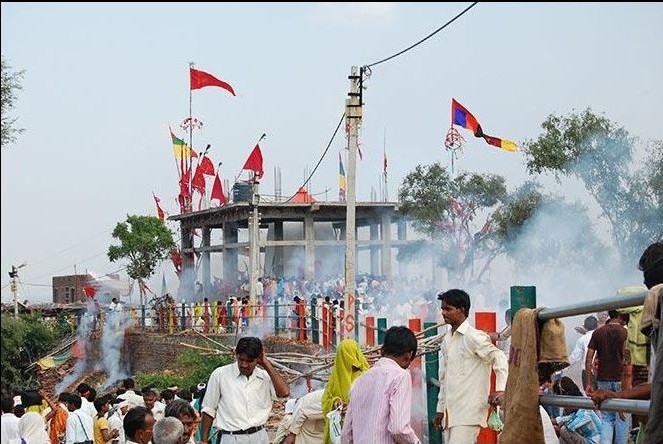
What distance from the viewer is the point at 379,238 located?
36031mm

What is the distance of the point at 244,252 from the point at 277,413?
24.4 meters

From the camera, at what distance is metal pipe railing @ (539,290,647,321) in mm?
4340

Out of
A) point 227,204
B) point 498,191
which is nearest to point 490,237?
point 498,191

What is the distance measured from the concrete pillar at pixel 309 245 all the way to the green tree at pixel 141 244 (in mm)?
7678

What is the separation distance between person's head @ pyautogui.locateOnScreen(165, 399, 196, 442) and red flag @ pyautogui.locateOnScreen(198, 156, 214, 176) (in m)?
26.9

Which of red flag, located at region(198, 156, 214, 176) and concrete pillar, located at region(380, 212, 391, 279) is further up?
red flag, located at region(198, 156, 214, 176)

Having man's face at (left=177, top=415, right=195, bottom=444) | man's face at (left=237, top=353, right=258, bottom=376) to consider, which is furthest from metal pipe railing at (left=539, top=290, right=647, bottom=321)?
man's face at (left=177, top=415, right=195, bottom=444)

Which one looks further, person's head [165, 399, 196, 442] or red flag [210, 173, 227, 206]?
red flag [210, 173, 227, 206]

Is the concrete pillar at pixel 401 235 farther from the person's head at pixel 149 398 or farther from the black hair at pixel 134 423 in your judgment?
the black hair at pixel 134 423

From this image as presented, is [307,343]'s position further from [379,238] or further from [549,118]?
[379,238]

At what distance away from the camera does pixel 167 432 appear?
21.5 ft

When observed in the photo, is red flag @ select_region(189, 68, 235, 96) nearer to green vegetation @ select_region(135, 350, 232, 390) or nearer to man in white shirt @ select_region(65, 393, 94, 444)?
green vegetation @ select_region(135, 350, 232, 390)

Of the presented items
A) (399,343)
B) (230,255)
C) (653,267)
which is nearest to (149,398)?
(399,343)

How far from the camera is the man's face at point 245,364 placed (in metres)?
7.35
